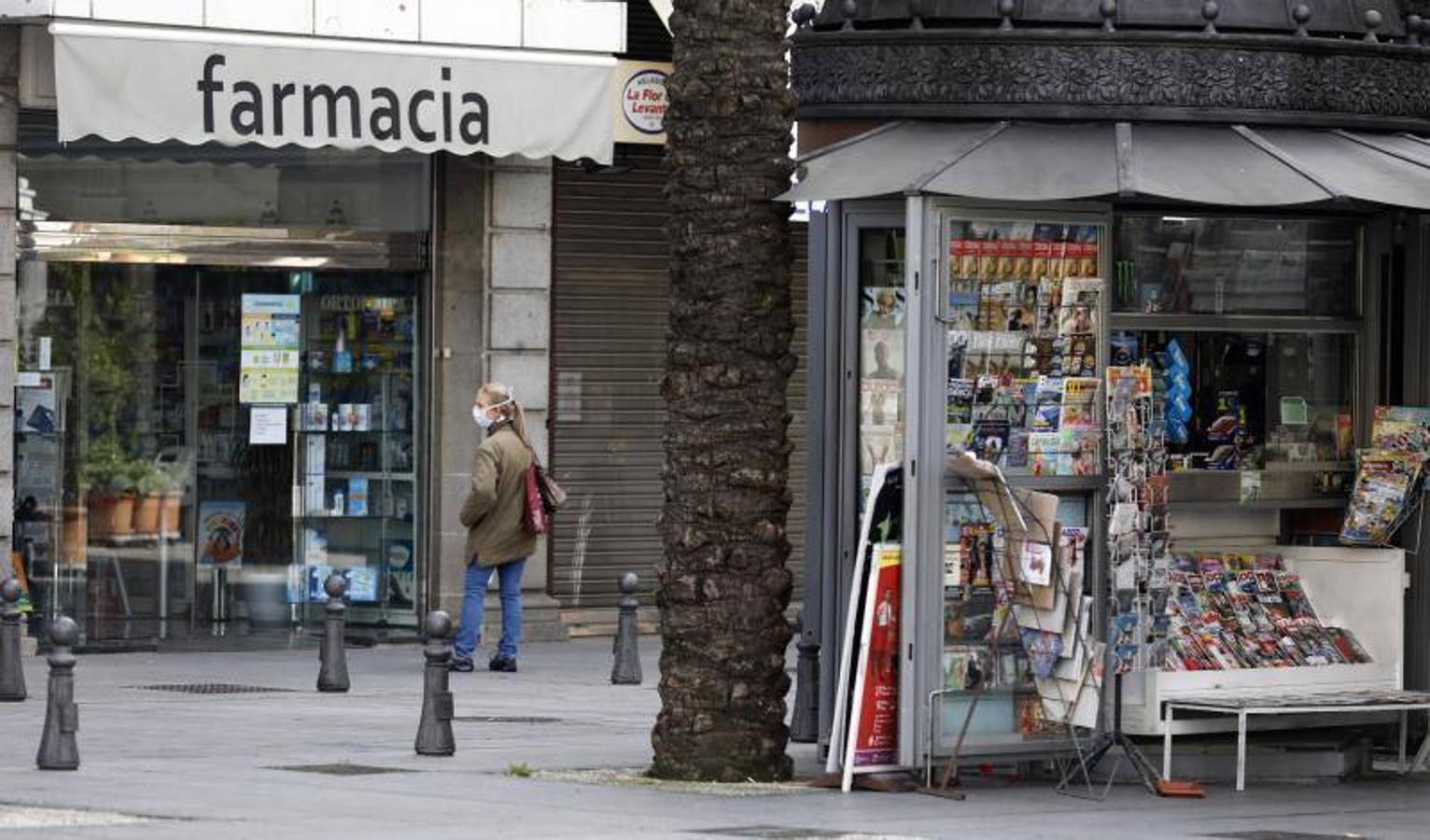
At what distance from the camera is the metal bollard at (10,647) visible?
52.5ft

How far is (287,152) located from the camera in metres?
20.3

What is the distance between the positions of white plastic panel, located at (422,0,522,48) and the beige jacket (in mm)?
3021

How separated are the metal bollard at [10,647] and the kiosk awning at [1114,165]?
5845 mm

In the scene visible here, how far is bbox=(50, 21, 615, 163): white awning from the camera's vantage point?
61.2 ft

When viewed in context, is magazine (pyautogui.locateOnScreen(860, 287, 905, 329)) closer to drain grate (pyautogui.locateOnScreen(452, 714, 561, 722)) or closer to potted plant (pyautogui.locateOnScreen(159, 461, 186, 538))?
drain grate (pyautogui.locateOnScreen(452, 714, 561, 722))

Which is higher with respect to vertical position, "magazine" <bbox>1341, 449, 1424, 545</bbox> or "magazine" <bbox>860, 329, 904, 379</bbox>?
"magazine" <bbox>860, 329, 904, 379</bbox>

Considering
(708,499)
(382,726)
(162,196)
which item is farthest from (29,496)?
(708,499)

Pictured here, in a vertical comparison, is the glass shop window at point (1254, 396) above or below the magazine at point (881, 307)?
below

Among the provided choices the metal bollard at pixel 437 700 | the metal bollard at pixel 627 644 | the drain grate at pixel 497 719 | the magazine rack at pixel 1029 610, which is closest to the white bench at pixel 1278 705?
the magazine rack at pixel 1029 610

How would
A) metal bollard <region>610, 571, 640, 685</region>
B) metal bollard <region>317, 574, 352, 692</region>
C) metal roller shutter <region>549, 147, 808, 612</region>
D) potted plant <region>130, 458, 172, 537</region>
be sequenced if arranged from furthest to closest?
metal roller shutter <region>549, 147, 808, 612</region> → potted plant <region>130, 458, 172, 537</region> → metal bollard <region>610, 571, 640, 685</region> → metal bollard <region>317, 574, 352, 692</region>

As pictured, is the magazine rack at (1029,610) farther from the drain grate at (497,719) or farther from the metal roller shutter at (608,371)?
the metal roller shutter at (608,371)

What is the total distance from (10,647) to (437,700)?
3.58 metres

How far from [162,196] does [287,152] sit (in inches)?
37.1

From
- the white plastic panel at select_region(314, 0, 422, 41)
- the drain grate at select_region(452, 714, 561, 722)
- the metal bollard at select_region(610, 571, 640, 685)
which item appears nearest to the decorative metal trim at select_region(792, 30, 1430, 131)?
the drain grate at select_region(452, 714, 561, 722)
